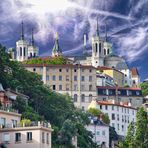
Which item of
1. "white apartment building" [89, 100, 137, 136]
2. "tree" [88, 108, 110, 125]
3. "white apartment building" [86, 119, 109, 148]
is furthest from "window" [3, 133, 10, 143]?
"white apartment building" [89, 100, 137, 136]

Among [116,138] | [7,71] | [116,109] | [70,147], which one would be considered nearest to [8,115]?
[70,147]

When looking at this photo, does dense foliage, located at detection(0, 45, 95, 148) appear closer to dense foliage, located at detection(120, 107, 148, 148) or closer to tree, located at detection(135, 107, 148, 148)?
dense foliage, located at detection(120, 107, 148, 148)

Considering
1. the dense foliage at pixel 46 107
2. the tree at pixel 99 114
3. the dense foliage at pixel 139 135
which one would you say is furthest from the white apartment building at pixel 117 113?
the dense foliage at pixel 139 135

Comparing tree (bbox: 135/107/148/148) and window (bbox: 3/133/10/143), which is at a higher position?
tree (bbox: 135/107/148/148)

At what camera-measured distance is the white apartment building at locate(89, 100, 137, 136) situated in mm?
180850

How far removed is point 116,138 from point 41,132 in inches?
2849

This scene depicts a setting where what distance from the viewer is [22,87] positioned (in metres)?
121

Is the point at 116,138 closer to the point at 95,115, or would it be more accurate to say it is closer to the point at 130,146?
the point at 95,115

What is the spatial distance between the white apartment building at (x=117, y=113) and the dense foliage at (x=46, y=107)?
152 feet

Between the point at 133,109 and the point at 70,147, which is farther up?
the point at 133,109

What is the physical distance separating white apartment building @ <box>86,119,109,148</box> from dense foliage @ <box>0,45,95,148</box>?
16.3 metres

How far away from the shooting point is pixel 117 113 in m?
183

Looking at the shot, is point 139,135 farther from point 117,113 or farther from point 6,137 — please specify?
point 117,113

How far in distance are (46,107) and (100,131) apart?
34531 mm
